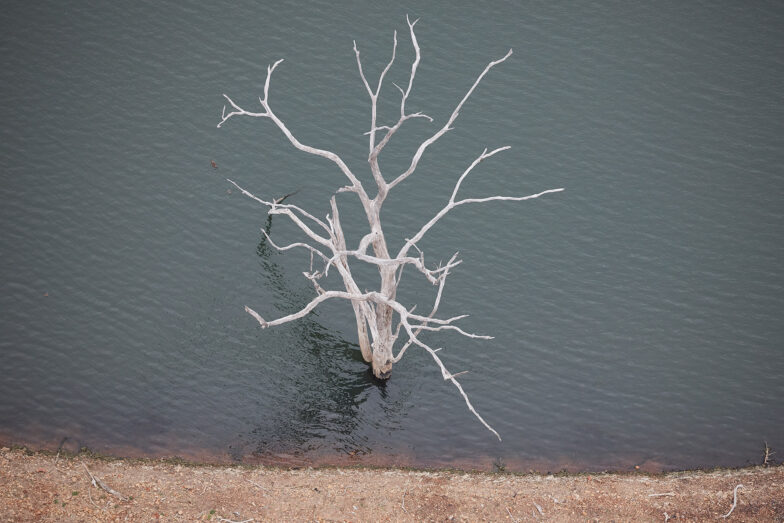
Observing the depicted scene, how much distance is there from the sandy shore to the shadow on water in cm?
110

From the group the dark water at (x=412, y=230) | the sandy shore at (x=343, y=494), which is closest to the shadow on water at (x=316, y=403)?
the dark water at (x=412, y=230)

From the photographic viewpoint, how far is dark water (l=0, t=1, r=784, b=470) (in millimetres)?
26953

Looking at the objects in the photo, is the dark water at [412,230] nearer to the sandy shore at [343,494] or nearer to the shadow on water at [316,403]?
the shadow on water at [316,403]

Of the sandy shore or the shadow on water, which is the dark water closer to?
the shadow on water

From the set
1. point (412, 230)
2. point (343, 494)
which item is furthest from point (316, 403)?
point (412, 230)

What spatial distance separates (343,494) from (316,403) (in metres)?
4.26

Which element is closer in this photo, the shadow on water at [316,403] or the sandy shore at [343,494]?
the sandy shore at [343,494]

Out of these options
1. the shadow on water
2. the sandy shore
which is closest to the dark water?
the shadow on water

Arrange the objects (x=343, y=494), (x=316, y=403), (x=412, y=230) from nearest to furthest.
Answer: (x=343, y=494)
(x=316, y=403)
(x=412, y=230)

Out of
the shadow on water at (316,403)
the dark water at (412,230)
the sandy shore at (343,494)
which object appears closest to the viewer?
the sandy shore at (343,494)

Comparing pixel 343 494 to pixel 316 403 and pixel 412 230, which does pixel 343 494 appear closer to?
pixel 316 403

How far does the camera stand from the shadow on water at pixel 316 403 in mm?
25688

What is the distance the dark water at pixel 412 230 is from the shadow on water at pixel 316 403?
0.09m

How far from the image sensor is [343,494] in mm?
23484
